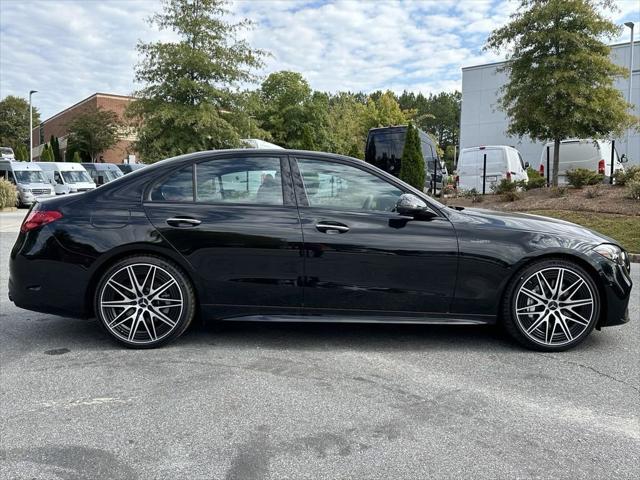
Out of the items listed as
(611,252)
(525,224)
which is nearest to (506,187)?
(611,252)

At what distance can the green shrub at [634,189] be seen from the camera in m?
12.5

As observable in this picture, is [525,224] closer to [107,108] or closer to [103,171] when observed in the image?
[103,171]

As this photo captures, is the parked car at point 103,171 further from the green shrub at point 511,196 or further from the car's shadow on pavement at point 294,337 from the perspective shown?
the car's shadow on pavement at point 294,337

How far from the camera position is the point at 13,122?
68125 millimetres

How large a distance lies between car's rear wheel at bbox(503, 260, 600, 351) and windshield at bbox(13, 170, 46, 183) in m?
23.8

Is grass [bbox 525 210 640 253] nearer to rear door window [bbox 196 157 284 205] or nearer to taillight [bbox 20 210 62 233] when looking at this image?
rear door window [bbox 196 157 284 205]

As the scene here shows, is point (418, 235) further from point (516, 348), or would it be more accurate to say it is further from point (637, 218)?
point (637, 218)

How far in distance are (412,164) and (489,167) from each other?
2.94 metres

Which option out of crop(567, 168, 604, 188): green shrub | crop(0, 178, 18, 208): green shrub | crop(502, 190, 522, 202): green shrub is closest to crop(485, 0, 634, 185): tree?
crop(567, 168, 604, 188): green shrub

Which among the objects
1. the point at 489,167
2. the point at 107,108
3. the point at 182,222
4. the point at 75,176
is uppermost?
the point at 107,108

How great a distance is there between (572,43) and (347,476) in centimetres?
1510

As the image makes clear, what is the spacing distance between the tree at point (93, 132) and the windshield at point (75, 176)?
2343cm

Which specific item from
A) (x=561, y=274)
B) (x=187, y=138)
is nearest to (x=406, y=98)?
(x=187, y=138)

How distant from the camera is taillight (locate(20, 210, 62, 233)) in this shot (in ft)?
13.2
